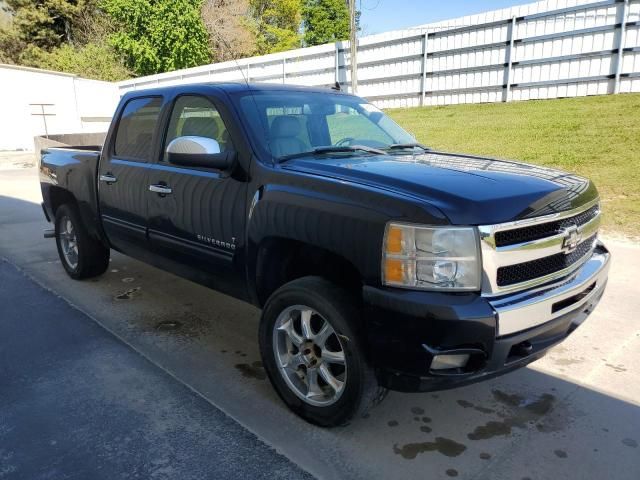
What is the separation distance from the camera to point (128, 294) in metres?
4.88

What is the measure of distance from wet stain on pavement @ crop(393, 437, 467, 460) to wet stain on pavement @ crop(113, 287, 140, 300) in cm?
309

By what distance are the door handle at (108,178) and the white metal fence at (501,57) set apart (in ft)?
32.4

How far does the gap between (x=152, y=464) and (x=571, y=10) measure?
492 inches

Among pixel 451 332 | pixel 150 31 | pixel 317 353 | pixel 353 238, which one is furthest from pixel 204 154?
pixel 150 31

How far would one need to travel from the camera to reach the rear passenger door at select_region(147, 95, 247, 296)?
→ 10.6 ft

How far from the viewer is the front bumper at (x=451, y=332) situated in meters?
2.24

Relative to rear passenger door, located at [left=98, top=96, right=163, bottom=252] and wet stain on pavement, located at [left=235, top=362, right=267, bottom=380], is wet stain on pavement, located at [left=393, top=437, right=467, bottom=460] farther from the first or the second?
rear passenger door, located at [left=98, top=96, right=163, bottom=252]

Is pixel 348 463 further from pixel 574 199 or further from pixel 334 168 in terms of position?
pixel 574 199

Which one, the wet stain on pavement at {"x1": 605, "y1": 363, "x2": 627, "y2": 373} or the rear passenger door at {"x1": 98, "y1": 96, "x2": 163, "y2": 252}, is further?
the rear passenger door at {"x1": 98, "y1": 96, "x2": 163, "y2": 252}

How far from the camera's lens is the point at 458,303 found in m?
2.25

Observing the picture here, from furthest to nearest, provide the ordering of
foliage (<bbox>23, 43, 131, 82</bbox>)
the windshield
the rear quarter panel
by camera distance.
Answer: foliage (<bbox>23, 43, 131, 82</bbox>)
the rear quarter panel
the windshield

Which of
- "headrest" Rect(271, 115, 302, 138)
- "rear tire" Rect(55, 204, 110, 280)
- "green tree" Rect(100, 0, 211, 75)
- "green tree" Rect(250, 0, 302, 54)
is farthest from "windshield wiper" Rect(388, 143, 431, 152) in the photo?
"green tree" Rect(250, 0, 302, 54)

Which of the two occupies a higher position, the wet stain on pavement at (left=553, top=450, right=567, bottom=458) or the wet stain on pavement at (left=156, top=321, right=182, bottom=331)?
the wet stain on pavement at (left=156, top=321, right=182, bottom=331)

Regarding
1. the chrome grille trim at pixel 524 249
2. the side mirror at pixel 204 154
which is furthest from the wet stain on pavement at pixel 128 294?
the chrome grille trim at pixel 524 249
